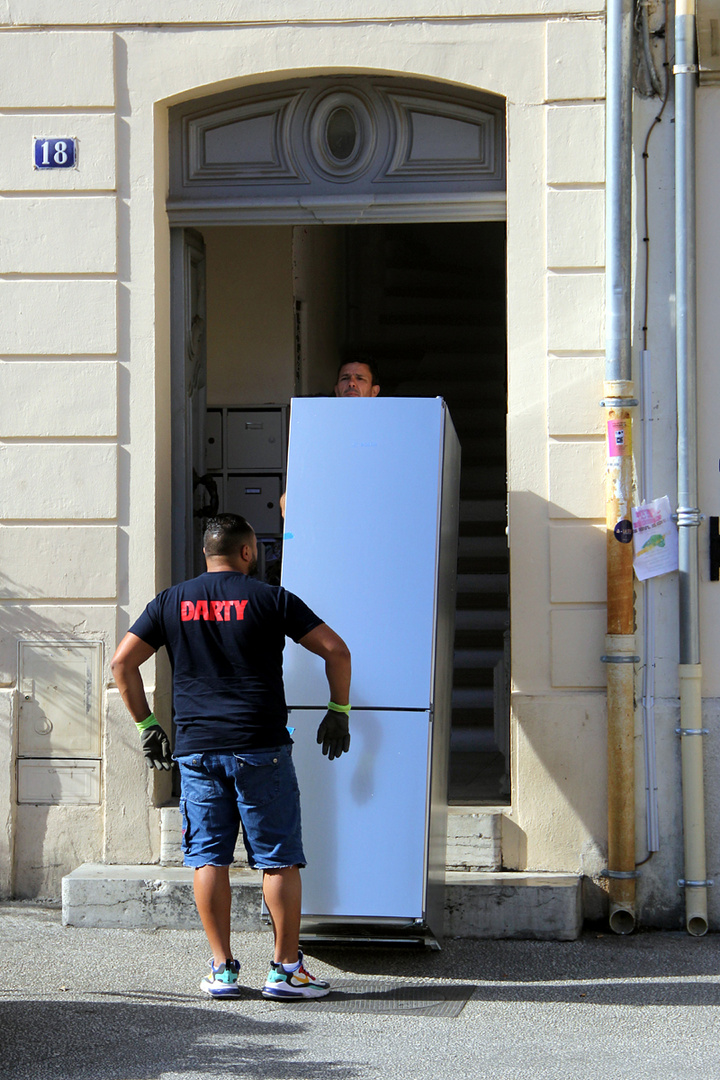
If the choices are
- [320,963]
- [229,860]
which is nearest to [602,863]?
[320,963]

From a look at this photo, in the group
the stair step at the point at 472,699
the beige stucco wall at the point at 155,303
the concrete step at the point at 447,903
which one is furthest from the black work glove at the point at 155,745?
the stair step at the point at 472,699

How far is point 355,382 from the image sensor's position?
18.3 ft

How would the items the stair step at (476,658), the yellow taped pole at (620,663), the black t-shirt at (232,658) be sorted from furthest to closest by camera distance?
the stair step at (476,658) → the yellow taped pole at (620,663) → the black t-shirt at (232,658)

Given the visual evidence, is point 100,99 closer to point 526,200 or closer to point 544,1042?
point 526,200

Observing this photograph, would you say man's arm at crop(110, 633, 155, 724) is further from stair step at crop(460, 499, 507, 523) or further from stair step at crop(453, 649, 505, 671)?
stair step at crop(460, 499, 507, 523)

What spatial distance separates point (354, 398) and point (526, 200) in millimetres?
1385

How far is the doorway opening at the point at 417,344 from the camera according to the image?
25.1ft

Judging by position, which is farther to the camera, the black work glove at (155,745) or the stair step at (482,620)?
the stair step at (482,620)

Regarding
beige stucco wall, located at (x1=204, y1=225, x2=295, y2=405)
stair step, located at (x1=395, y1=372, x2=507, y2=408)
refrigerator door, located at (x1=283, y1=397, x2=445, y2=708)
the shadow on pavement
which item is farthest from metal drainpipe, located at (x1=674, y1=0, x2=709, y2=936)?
stair step, located at (x1=395, y1=372, x2=507, y2=408)

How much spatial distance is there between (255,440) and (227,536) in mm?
2891

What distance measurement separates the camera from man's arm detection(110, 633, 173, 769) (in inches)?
183

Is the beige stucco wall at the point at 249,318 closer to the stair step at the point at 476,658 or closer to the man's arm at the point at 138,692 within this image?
the stair step at the point at 476,658

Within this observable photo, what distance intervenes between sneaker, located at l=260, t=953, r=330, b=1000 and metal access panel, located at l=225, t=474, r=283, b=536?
3.31 metres

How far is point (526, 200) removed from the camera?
5680mm
